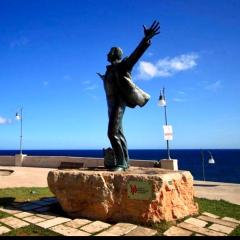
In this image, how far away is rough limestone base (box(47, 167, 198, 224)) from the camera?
5.68 m

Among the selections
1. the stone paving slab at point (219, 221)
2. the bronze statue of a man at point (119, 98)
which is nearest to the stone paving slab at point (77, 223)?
the bronze statue of a man at point (119, 98)

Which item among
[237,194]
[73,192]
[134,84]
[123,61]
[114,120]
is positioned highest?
[123,61]

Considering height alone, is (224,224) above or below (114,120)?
below

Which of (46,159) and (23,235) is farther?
(46,159)

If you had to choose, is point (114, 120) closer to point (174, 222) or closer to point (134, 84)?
point (134, 84)

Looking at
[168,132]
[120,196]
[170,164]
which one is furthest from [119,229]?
[168,132]

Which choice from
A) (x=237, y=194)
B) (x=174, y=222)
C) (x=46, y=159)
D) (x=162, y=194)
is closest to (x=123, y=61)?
(x=162, y=194)

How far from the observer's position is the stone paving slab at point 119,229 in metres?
5.14

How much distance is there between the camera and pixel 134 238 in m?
4.83

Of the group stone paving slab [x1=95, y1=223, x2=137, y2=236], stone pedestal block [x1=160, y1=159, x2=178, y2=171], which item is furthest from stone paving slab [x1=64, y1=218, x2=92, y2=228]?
stone pedestal block [x1=160, y1=159, x2=178, y2=171]

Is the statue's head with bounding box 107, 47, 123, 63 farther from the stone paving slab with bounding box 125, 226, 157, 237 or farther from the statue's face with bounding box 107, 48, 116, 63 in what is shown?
the stone paving slab with bounding box 125, 226, 157, 237

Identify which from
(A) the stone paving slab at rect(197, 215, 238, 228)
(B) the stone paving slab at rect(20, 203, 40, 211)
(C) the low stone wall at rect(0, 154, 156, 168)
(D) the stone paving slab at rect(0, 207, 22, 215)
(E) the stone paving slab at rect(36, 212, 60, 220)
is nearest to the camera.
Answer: (A) the stone paving slab at rect(197, 215, 238, 228)

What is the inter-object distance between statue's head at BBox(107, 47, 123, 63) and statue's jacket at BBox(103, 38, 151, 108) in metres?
0.20

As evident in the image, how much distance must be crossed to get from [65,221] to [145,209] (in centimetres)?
158
